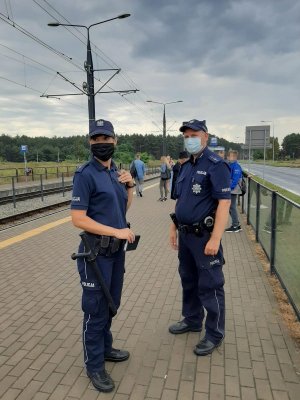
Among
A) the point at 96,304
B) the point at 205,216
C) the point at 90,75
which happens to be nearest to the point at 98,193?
the point at 96,304

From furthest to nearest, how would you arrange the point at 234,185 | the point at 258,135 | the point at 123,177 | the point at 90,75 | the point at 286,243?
the point at 90,75, the point at 258,135, the point at 234,185, the point at 286,243, the point at 123,177

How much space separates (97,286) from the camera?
2.81 metres

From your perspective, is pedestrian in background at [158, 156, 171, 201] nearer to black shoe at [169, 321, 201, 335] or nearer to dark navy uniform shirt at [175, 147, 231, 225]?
black shoe at [169, 321, 201, 335]

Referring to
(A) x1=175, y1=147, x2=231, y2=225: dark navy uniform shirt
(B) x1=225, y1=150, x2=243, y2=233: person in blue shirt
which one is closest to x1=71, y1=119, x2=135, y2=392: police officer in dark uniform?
(A) x1=175, y1=147, x2=231, y2=225: dark navy uniform shirt

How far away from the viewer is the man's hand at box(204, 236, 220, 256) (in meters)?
3.11

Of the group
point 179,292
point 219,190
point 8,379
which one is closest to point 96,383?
point 8,379

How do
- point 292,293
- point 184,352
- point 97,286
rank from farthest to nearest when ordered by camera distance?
point 292,293, point 184,352, point 97,286

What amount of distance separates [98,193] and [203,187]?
962 mm

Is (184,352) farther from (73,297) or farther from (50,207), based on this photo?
(50,207)

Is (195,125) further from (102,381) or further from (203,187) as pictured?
(102,381)

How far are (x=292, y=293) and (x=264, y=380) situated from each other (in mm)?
1533

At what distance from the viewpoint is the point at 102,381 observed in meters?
→ 2.86

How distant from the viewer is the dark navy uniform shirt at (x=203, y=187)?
3084mm

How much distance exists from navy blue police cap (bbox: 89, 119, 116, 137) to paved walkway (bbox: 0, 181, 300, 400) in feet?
6.60
